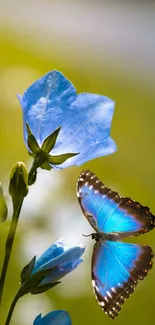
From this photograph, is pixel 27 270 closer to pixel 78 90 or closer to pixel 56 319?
pixel 56 319

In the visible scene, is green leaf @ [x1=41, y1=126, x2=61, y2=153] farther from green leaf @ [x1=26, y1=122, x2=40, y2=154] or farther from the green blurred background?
the green blurred background

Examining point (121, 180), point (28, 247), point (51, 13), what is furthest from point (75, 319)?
point (51, 13)

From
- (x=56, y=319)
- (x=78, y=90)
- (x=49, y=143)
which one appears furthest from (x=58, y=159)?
(x=78, y=90)

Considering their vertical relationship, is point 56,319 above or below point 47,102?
below

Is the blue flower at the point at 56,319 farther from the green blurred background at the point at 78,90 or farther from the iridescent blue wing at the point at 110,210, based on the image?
the green blurred background at the point at 78,90

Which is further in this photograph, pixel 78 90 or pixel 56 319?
pixel 78 90

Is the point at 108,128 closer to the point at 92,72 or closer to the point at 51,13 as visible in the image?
the point at 92,72
